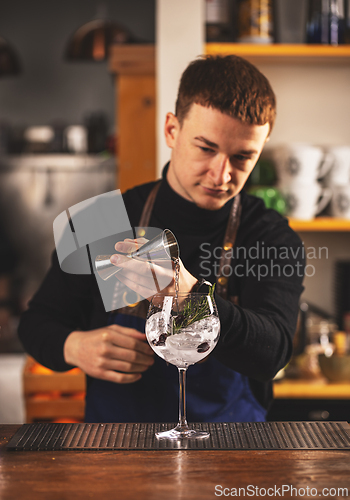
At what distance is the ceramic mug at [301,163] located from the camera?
1710 millimetres

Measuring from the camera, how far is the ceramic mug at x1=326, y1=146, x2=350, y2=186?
1756 millimetres

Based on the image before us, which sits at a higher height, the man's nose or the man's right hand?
the man's nose

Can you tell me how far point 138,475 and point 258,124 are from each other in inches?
25.4

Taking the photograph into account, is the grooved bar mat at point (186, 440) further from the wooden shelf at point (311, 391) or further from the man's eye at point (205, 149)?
the wooden shelf at point (311, 391)

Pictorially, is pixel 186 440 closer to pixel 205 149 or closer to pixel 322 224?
pixel 205 149

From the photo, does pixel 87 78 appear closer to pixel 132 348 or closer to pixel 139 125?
pixel 139 125

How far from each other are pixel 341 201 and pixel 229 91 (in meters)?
0.92

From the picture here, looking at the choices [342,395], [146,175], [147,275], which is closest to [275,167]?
[146,175]

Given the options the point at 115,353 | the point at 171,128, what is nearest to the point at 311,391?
the point at 115,353

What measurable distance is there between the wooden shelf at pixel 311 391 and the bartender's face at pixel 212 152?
0.89m

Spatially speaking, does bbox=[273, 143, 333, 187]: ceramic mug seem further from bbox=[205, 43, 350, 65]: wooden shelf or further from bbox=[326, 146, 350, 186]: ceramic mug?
bbox=[205, 43, 350, 65]: wooden shelf

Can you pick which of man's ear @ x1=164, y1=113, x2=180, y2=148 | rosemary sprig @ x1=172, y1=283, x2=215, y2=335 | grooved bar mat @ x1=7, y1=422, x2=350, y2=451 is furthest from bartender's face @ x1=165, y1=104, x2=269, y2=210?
grooved bar mat @ x1=7, y1=422, x2=350, y2=451

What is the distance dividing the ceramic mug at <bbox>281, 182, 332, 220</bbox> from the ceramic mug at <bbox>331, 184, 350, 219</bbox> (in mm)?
21

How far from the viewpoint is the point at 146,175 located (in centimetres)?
205
